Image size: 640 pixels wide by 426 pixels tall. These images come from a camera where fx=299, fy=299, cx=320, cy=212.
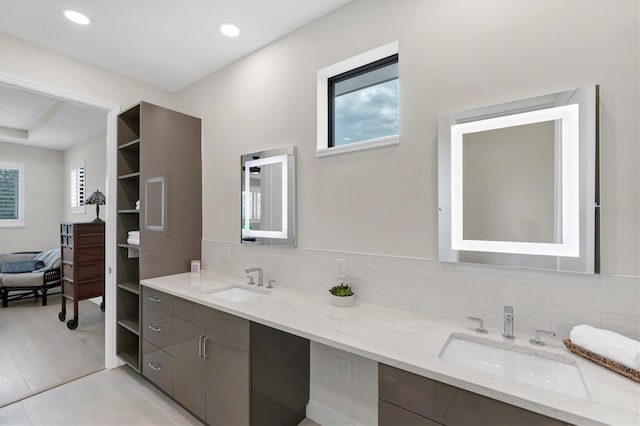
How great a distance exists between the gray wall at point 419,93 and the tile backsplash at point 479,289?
7cm

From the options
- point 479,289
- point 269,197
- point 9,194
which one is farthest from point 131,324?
point 9,194

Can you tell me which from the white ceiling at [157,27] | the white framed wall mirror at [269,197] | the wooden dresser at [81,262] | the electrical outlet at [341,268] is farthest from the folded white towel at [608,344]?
the wooden dresser at [81,262]

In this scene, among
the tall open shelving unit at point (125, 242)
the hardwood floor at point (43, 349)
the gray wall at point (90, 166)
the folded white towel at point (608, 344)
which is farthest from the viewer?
the gray wall at point (90, 166)

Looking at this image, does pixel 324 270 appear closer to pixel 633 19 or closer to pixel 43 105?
pixel 633 19

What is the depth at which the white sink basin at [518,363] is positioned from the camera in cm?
109

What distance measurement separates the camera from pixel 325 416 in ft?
6.29

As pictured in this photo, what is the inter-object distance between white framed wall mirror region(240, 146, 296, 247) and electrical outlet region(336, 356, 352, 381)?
81 cm

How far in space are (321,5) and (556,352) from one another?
222cm

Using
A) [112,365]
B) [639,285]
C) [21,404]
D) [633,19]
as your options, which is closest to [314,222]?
[639,285]

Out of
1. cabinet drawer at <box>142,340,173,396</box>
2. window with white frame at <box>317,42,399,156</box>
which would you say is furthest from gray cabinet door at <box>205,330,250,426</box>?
window with white frame at <box>317,42,399,156</box>

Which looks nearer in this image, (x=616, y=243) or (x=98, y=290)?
(x=616, y=243)

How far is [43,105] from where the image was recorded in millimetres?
3869

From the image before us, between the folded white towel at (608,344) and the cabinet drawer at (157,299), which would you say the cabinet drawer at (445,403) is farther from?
the cabinet drawer at (157,299)

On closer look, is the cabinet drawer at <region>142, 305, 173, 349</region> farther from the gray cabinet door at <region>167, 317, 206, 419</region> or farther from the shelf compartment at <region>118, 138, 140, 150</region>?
the shelf compartment at <region>118, 138, 140, 150</region>
